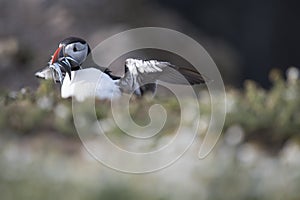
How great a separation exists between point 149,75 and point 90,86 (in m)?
0.43

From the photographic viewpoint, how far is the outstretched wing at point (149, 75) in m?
7.36

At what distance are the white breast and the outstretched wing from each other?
0.11m

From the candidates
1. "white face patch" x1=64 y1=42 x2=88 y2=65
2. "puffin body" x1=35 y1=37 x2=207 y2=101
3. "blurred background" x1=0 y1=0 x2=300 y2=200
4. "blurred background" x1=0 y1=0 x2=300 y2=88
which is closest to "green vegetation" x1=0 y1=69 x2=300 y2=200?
"blurred background" x1=0 y1=0 x2=300 y2=200

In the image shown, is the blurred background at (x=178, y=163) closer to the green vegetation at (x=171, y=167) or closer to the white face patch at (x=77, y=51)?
the green vegetation at (x=171, y=167)

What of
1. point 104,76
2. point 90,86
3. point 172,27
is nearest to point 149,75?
point 104,76

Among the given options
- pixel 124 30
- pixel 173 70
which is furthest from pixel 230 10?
pixel 173 70

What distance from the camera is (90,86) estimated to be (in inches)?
287

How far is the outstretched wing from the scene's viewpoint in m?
7.36

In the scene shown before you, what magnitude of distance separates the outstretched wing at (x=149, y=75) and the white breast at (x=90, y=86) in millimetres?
105

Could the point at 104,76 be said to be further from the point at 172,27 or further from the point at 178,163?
the point at 172,27

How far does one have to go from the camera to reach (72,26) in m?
14.0

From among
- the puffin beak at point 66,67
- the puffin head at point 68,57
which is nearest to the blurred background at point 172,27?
the puffin head at point 68,57

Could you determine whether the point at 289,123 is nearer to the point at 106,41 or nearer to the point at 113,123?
the point at 113,123

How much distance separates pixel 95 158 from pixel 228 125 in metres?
1.04
